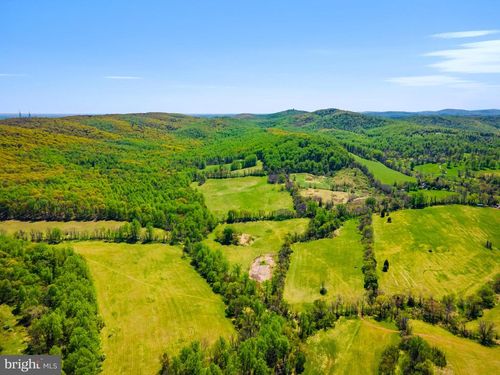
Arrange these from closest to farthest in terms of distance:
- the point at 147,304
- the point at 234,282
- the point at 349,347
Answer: the point at 349,347, the point at 147,304, the point at 234,282

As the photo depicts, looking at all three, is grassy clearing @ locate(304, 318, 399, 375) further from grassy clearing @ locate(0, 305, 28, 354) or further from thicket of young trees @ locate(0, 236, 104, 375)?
grassy clearing @ locate(0, 305, 28, 354)

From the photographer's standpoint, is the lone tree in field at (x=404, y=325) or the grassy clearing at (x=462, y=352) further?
the lone tree in field at (x=404, y=325)

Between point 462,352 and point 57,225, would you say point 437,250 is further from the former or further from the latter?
point 57,225

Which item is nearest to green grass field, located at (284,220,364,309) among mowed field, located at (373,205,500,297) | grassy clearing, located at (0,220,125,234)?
mowed field, located at (373,205,500,297)

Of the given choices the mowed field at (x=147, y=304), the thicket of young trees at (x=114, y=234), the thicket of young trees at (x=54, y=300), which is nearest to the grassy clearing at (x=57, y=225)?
the thicket of young trees at (x=114, y=234)

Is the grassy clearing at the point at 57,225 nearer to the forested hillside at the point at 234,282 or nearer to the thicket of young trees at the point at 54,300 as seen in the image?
the forested hillside at the point at 234,282

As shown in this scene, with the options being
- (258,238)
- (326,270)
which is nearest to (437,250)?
(326,270)
